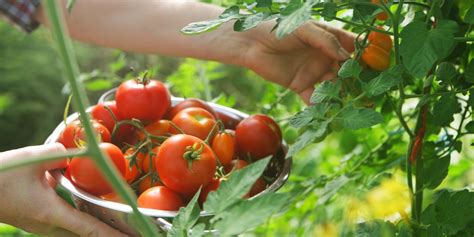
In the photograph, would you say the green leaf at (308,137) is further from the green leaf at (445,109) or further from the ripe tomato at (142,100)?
the ripe tomato at (142,100)

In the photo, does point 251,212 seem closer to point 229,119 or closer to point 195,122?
point 195,122

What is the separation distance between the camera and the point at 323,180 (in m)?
0.99

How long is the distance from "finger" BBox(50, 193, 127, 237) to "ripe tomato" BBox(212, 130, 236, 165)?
206 mm

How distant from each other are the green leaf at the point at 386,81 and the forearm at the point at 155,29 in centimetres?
46

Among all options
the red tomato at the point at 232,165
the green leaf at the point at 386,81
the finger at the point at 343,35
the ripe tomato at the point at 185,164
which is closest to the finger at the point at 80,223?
the ripe tomato at the point at 185,164

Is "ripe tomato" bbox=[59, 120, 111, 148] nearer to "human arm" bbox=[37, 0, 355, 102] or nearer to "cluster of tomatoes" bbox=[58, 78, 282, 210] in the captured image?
"cluster of tomatoes" bbox=[58, 78, 282, 210]

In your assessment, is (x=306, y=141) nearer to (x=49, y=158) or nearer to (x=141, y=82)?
(x=49, y=158)

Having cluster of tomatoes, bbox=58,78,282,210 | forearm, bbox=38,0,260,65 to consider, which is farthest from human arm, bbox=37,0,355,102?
cluster of tomatoes, bbox=58,78,282,210

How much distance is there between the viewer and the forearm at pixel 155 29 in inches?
43.1

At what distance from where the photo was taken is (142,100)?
3.15 ft

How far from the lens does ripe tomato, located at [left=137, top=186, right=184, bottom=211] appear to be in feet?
2.64

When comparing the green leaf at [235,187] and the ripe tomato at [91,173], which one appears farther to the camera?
the ripe tomato at [91,173]

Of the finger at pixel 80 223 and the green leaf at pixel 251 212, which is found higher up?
the green leaf at pixel 251 212

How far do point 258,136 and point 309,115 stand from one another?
0.33 m
